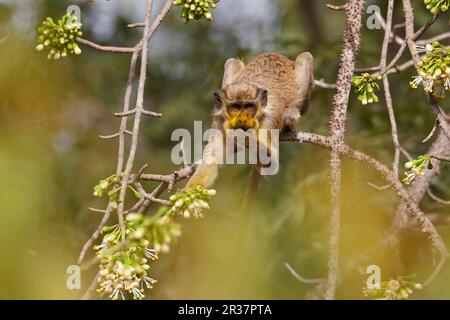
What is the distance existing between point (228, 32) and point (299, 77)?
3.83 meters

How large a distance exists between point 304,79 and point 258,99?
4.15 ft

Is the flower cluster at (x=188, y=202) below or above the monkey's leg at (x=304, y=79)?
below

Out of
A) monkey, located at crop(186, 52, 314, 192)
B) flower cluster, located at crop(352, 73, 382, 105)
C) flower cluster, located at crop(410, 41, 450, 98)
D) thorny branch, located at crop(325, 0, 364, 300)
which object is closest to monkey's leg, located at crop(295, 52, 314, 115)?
monkey, located at crop(186, 52, 314, 192)

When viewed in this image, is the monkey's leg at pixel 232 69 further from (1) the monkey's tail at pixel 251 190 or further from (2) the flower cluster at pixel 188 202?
(2) the flower cluster at pixel 188 202

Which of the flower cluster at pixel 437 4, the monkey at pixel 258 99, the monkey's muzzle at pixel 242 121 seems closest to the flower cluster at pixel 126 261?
the monkey at pixel 258 99

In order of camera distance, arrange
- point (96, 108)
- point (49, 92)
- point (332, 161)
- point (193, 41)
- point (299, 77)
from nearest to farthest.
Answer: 1. point (332, 161)
2. point (299, 77)
3. point (49, 92)
4. point (193, 41)
5. point (96, 108)

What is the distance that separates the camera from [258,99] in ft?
19.9

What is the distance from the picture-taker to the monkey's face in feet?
19.1

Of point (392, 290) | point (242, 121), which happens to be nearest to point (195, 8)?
point (242, 121)

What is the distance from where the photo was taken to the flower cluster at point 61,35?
4.37 m

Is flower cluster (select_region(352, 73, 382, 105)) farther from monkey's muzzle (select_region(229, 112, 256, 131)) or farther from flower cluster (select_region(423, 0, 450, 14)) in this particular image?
monkey's muzzle (select_region(229, 112, 256, 131))

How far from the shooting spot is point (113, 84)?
1098cm

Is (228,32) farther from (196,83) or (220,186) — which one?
(220,186)
